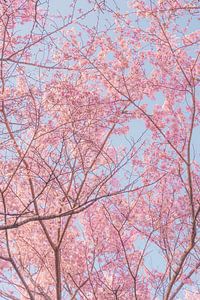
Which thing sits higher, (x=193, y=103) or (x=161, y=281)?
(x=193, y=103)

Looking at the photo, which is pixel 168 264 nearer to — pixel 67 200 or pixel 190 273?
pixel 190 273

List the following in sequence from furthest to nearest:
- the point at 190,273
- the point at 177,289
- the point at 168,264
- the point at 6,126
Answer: the point at 168,264, the point at 190,273, the point at 177,289, the point at 6,126

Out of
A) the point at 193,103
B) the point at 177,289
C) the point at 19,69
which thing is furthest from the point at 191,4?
the point at 177,289

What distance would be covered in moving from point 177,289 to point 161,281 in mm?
1690

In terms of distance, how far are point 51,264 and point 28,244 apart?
650mm

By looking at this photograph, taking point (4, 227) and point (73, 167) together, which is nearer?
point (4, 227)

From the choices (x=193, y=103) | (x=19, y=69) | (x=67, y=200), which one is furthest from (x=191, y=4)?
(x=67, y=200)

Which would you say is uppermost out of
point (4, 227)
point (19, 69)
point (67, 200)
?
point (19, 69)

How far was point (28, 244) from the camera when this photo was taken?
8508 millimetres

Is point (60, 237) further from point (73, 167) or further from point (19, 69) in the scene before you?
point (19, 69)

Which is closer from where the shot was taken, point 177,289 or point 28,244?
point 177,289

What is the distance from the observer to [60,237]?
260 inches

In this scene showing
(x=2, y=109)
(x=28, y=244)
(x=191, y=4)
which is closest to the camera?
(x=191, y=4)

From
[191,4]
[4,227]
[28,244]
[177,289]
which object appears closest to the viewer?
[4,227]
